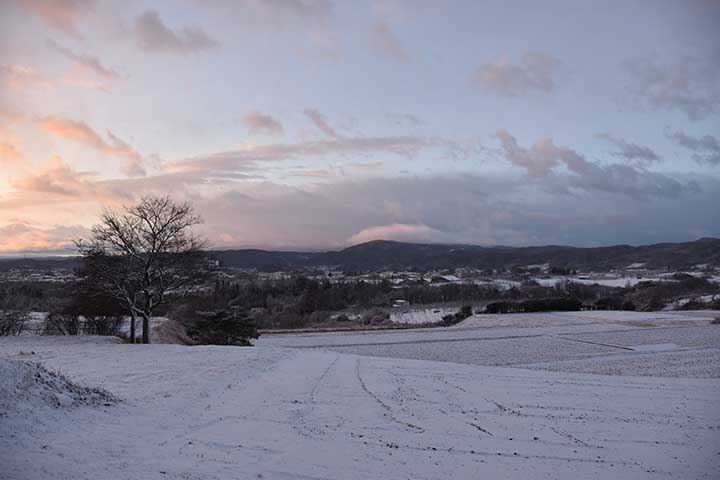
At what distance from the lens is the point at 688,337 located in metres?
28.1

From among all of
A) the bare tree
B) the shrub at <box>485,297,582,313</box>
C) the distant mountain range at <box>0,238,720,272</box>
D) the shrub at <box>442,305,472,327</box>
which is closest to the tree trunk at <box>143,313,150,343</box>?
the bare tree

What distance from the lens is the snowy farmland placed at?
7273 millimetres

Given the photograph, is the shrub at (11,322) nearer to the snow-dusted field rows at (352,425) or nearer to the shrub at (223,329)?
the shrub at (223,329)

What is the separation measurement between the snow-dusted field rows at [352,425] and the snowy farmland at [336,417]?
1.6 inches

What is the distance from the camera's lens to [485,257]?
152500 mm

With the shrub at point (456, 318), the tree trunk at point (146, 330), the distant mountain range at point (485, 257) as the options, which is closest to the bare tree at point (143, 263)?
the tree trunk at point (146, 330)

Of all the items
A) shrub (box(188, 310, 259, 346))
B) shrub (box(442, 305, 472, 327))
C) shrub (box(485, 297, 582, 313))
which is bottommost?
shrub (box(442, 305, 472, 327))

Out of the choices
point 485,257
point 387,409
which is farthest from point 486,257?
point 387,409

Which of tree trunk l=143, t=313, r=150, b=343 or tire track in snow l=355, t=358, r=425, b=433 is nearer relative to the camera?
tire track in snow l=355, t=358, r=425, b=433

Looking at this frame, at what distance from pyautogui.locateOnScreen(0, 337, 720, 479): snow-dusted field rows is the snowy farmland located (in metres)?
0.04

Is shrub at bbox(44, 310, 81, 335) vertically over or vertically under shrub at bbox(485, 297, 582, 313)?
over

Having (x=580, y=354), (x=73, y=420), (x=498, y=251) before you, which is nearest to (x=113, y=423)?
(x=73, y=420)

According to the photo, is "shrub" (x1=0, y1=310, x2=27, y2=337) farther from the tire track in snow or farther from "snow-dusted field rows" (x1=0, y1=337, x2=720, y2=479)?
the tire track in snow

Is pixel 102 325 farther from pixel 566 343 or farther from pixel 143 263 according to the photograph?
pixel 566 343
